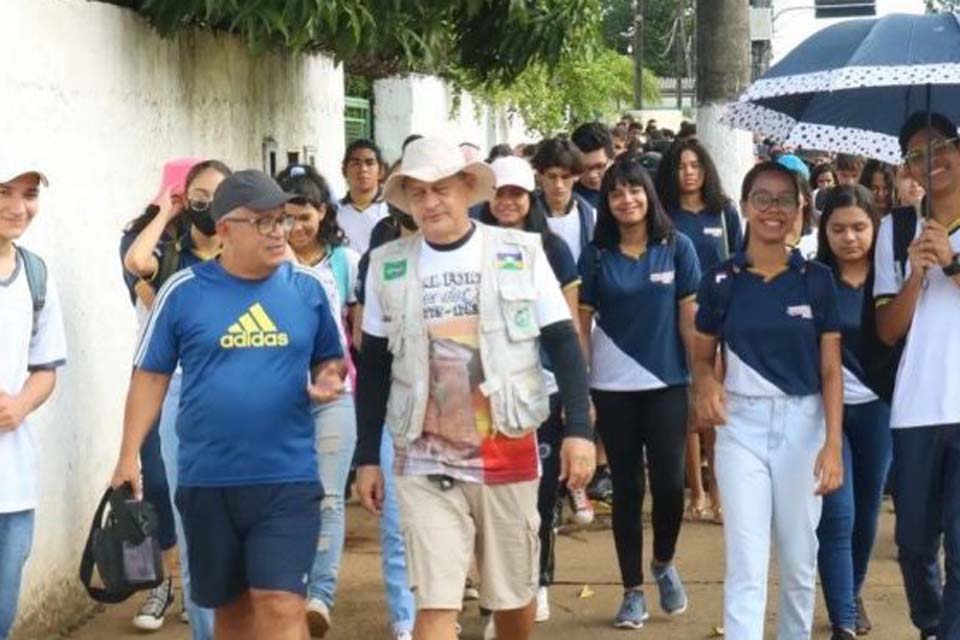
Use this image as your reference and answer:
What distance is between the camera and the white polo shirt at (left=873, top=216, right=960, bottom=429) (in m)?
5.89

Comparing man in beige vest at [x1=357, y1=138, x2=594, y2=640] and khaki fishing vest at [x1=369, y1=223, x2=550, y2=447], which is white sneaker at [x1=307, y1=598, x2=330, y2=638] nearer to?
man in beige vest at [x1=357, y1=138, x2=594, y2=640]

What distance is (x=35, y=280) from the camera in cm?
593

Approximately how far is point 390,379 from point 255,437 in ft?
1.62

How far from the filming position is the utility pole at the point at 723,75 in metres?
12.3

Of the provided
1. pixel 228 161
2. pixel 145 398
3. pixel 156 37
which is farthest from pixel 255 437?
pixel 228 161

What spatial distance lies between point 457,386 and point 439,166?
687mm

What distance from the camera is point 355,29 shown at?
9.32 meters

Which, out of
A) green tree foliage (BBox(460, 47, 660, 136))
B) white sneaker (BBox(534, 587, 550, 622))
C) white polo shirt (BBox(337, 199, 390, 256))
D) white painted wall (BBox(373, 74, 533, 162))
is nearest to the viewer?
white sneaker (BBox(534, 587, 550, 622))

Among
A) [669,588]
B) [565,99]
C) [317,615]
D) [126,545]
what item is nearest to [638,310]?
[669,588]

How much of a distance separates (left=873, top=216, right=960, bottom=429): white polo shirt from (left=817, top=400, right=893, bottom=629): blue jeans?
87 cm

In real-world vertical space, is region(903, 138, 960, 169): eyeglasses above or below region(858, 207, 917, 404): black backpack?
above

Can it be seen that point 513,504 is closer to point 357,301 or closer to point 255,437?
point 255,437

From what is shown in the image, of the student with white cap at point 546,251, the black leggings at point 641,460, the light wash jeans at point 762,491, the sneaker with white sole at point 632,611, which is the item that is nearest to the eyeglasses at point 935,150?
the light wash jeans at point 762,491

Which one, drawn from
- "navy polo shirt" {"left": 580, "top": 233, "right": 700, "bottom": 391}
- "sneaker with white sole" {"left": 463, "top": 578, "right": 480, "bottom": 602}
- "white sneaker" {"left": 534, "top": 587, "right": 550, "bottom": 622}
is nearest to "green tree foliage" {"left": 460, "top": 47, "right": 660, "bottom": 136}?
"sneaker with white sole" {"left": 463, "top": 578, "right": 480, "bottom": 602}
